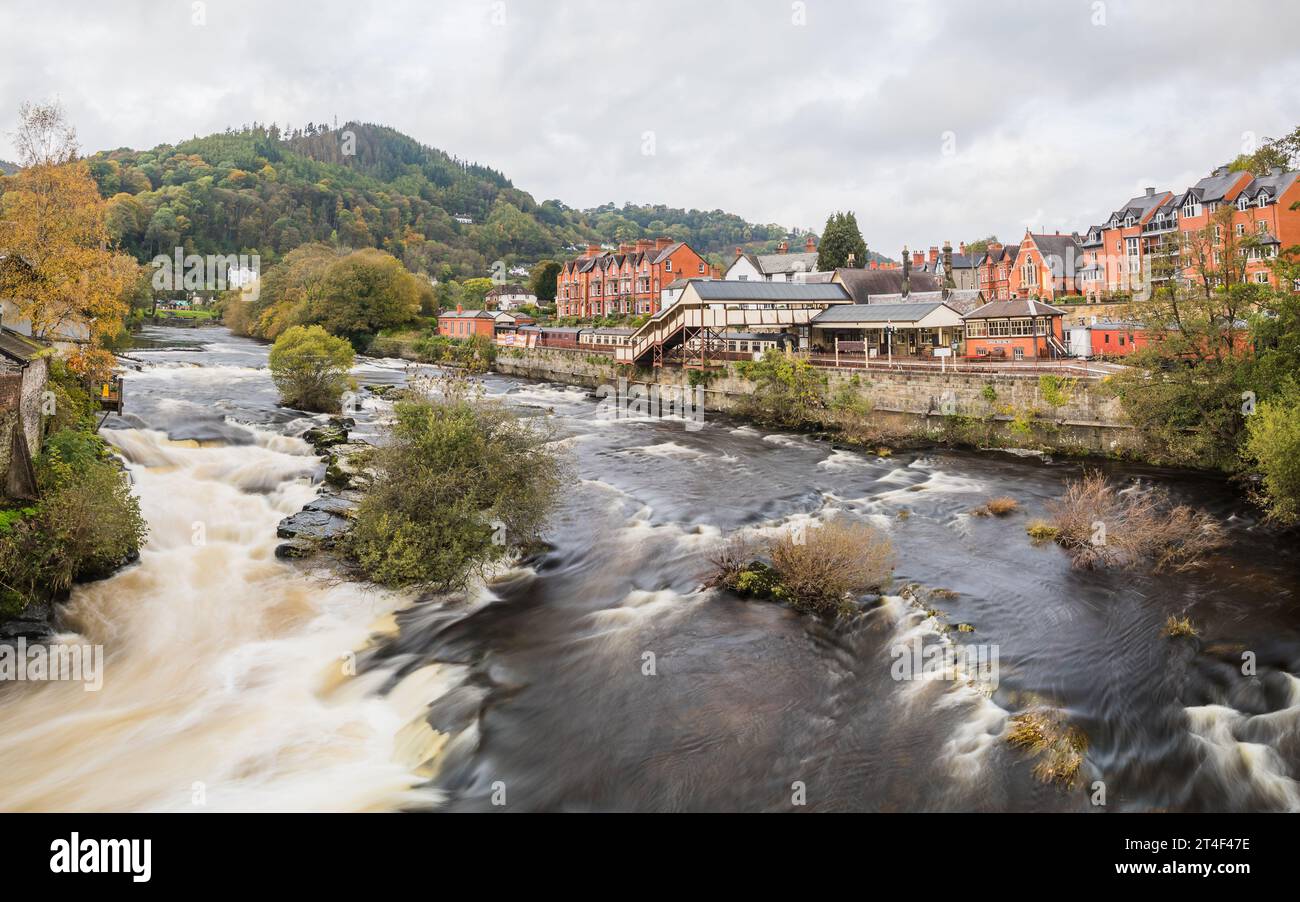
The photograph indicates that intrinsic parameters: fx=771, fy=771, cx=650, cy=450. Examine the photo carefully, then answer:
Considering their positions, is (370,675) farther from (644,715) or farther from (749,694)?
(749,694)

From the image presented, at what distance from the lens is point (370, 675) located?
13.6m

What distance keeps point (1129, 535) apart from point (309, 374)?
32.4 metres

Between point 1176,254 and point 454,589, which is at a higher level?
point 1176,254

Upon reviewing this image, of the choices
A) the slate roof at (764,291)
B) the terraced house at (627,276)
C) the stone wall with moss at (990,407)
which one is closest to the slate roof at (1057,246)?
the slate roof at (764,291)

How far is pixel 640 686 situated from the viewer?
13.2 metres

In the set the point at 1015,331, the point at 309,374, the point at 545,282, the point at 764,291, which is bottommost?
the point at 309,374

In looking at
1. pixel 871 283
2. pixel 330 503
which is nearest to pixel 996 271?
pixel 871 283

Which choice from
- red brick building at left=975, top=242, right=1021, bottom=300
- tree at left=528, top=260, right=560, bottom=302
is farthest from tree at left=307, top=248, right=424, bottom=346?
red brick building at left=975, top=242, right=1021, bottom=300

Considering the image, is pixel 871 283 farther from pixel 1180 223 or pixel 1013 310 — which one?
pixel 1180 223

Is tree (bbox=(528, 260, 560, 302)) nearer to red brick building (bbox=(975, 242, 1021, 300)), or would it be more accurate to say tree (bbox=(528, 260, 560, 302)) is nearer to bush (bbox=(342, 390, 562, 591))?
red brick building (bbox=(975, 242, 1021, 300))

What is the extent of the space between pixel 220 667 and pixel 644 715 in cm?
777

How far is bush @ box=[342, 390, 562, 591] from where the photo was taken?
15.9 meters

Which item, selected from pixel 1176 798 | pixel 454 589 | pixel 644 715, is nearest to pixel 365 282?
pixel 454 589
